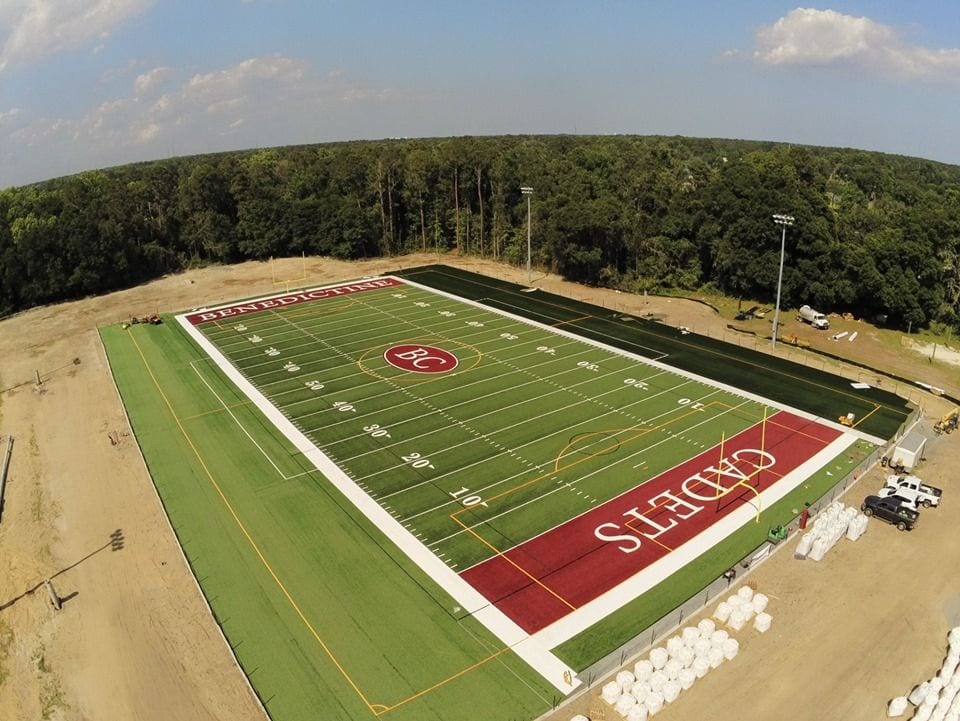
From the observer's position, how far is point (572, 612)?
24.2 meters

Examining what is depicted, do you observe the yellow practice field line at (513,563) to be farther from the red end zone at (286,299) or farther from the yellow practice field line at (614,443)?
the red end zone at (286,299)

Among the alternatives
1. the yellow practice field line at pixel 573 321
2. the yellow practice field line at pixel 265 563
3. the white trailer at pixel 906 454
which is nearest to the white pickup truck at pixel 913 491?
the white trailer at pixel 906 454

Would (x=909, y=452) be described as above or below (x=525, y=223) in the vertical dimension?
Answer: below

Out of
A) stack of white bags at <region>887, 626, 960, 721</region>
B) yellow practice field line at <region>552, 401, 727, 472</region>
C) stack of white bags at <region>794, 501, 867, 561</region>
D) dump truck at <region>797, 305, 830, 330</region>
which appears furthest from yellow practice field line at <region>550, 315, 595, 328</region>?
stack of white bags at <region>887, 626, 960, 721</region>

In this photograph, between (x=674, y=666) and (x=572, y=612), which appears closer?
(x=674, y=666)

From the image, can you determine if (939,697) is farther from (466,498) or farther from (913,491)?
(466,498)

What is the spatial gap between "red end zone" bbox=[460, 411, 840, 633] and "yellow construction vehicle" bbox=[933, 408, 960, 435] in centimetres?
734

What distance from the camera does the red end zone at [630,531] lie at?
2518 centimetres

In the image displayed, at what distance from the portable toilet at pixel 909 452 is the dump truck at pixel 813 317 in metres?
23.7

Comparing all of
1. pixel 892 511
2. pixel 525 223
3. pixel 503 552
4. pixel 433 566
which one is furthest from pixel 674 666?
pixel 525 223

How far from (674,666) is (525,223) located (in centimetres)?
7297

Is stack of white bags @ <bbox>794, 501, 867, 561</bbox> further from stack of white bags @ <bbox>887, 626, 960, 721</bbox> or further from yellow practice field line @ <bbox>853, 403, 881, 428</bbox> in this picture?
yellow practice field line @ <bbox>853, 403, 881, 428</bbox>

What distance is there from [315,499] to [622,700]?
17.7 metres

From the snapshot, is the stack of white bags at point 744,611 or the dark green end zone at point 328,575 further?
the stack of white bags at point 744,611
